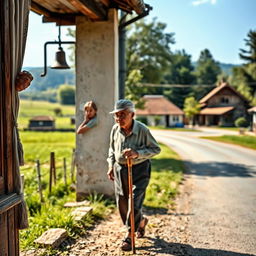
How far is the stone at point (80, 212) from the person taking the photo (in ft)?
18.2

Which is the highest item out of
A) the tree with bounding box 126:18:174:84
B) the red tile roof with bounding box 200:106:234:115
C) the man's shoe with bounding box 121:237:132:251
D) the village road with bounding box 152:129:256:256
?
the tree with bounding box 126:18:174:84

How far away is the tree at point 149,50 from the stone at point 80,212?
45.3 ft

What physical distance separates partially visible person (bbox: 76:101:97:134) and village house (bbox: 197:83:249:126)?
143 feet

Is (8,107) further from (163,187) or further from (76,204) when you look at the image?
(163,187)

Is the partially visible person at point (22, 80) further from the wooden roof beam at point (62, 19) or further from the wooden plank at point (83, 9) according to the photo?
the wooden roof beam at point (62, 19)

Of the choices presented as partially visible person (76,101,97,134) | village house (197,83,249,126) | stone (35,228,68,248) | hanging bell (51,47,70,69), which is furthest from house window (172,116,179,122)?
stone (35,228,68,248)

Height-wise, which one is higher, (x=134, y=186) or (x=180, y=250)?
Result: (x=134, y=186)

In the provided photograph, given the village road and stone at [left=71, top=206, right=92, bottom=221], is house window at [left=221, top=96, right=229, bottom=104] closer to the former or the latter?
the village road

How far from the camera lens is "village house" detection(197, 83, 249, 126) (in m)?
49.9

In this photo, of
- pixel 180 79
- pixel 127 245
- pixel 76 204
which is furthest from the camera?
pixel 180 79

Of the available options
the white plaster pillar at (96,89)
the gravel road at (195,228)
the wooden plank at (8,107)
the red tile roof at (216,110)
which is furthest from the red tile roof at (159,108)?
the wooden plank at (8,107)

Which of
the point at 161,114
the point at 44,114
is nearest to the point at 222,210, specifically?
the point at 161,114

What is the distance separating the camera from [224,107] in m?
51.0

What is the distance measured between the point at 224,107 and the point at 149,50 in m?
33.5
